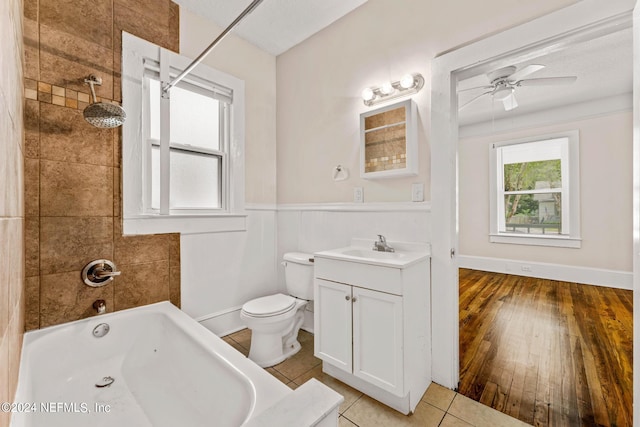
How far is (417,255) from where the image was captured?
1712 mm

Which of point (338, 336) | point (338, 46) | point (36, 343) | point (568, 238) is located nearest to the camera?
point (36, 343)

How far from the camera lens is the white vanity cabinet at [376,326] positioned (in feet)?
4.82

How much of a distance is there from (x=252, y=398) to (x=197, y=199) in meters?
1.77

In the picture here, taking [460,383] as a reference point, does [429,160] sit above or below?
above

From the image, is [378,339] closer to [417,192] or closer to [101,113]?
[417,192]

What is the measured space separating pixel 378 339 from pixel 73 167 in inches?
81.0

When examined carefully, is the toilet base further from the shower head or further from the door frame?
the shower head

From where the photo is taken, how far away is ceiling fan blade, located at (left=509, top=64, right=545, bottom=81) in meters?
2.22

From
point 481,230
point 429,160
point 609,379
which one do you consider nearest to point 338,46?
point 429,160

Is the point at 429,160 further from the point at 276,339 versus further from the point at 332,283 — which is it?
the point at 276,339

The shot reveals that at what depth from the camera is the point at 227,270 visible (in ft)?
7.78

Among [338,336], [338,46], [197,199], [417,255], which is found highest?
[338,46]

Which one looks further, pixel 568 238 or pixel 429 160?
pixel 568 238

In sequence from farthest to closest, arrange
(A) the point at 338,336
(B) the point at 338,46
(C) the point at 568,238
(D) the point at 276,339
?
(C) the point at 568,238 < (B) the point at 338,46 < (D) the point at 276,339 < (A) the point at 338,336
